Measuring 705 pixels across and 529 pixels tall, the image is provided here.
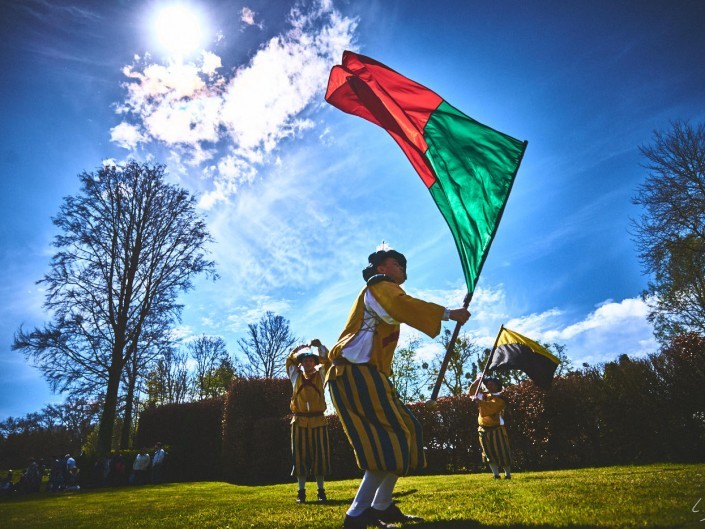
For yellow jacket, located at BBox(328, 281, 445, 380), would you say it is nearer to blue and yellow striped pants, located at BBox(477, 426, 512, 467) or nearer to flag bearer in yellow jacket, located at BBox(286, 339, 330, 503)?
flag bearer in yellow jacket, located at BBox(286, 339, 330, 503)

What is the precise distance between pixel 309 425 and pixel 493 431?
4155 mm

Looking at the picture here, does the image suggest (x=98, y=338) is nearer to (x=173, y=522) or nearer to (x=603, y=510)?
(x=173, y=522)

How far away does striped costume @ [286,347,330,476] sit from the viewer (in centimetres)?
664

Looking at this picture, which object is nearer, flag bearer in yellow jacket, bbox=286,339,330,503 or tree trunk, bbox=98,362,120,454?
flag bearer in yellow jacket, bbox=286,339,330,503

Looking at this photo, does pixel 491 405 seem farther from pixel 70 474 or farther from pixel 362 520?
pixel 70 474

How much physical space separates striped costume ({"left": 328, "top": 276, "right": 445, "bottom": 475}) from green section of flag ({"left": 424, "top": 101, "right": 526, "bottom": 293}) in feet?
2.92

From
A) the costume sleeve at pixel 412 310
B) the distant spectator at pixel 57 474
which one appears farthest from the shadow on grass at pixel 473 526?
the distant spectator at pixel 57 474

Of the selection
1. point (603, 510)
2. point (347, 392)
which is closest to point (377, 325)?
point (347, 392)

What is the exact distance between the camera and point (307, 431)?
22.4 ft

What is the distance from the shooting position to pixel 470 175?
14.2 feet

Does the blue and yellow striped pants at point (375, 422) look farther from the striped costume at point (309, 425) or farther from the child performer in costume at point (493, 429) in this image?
the child performer in costume at point (493, 429)

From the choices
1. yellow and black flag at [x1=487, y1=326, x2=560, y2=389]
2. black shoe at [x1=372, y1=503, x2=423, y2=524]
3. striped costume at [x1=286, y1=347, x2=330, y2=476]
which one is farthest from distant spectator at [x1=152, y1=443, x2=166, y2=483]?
black shoe at [x1=372, y1=503, x2=423, y2=524]

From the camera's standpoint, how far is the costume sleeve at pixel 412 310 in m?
3.09

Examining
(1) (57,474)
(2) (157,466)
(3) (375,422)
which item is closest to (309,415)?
(3) (375,422)
